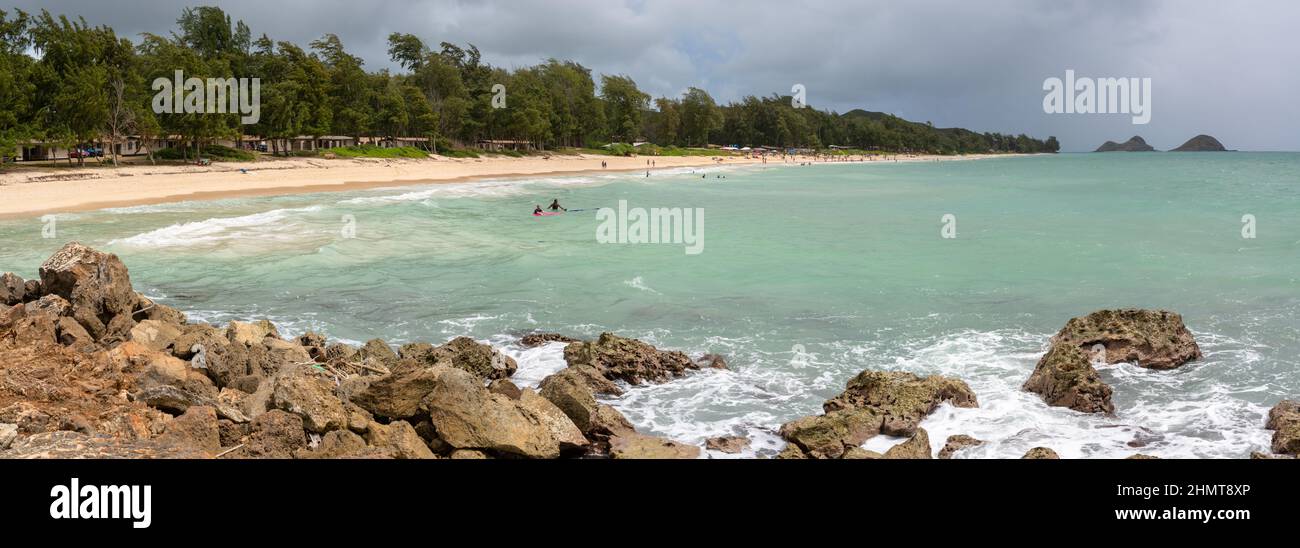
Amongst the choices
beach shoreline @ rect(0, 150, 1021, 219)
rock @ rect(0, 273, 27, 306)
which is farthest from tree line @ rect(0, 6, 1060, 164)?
rock @ rect(0, 273, 27, 306)

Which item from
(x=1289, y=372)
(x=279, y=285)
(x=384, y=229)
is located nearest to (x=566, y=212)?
(x=384, y=229)

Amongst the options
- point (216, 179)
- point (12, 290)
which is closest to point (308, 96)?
point (216, 179)

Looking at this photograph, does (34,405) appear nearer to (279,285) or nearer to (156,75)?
(279,285)

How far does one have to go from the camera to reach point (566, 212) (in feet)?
129

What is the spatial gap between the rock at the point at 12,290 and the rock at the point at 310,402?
28.1ft

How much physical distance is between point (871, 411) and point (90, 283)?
11.8 meters

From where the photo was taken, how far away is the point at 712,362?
12695mm

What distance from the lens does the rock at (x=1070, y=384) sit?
10.2 meters

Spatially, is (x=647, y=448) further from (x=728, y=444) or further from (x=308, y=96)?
(x=308, y=96)

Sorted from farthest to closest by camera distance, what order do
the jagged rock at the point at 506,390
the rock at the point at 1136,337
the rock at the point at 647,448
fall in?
1. the rock at the point at 1136,337
2. the jagged rock at the point at 506,390
3. the rock at the point at 647,448

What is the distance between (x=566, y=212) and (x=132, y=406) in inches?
1246

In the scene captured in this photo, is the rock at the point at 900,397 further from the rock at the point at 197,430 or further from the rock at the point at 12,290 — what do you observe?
the rock at the point at 12,290

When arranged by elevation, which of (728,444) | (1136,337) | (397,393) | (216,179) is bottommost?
(728,444)

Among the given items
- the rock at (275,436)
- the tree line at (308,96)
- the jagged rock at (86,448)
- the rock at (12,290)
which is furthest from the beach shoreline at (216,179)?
the jagged rock at (86,448)
